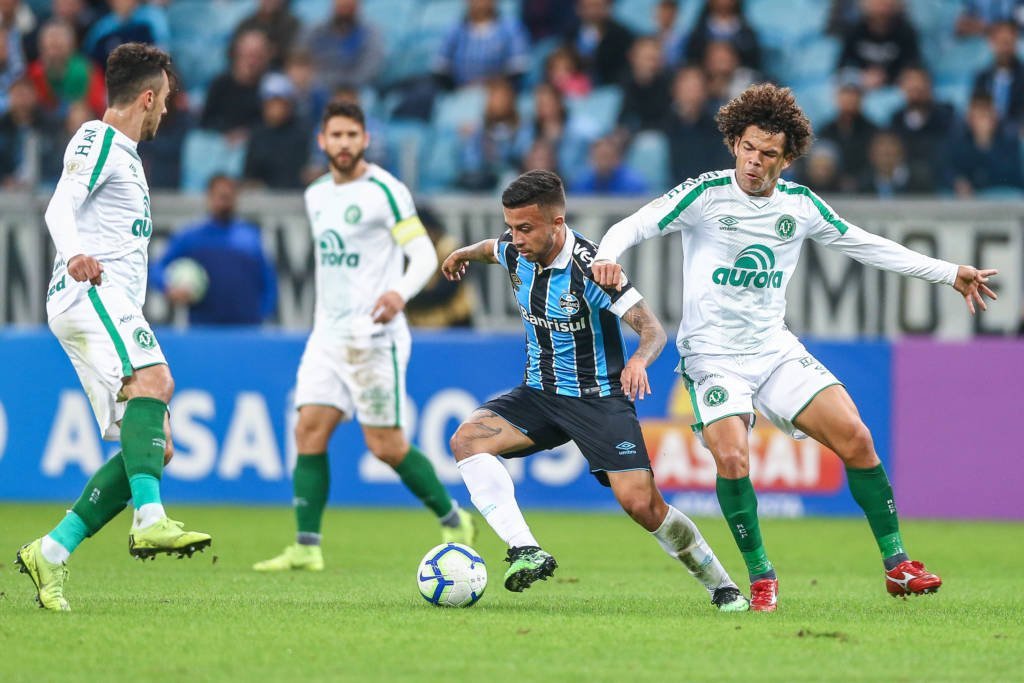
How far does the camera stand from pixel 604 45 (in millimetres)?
16672

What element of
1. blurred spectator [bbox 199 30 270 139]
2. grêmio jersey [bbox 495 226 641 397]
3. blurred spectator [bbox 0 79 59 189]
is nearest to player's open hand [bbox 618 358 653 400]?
grêmio jersey [bbox 495 226 641 397]

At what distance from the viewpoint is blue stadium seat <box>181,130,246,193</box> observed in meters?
15.9

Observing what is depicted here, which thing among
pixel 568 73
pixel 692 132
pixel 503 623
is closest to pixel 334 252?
pixel 503 623

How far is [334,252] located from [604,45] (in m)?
7.85

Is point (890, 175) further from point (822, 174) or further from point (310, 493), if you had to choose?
point (310, 493)

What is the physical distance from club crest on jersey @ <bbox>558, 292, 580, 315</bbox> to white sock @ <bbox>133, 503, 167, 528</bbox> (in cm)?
193

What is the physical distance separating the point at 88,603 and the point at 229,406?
6160mm

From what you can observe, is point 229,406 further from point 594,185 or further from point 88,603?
point 88,603

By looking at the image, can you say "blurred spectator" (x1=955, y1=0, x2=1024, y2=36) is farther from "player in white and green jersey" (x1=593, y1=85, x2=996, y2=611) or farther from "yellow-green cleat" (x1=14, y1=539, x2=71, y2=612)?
"yellow-green cleat" (x1=14, y1=539, x2=71, y2=612)

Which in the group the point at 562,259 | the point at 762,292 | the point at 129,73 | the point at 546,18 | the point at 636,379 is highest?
the point at 546,18

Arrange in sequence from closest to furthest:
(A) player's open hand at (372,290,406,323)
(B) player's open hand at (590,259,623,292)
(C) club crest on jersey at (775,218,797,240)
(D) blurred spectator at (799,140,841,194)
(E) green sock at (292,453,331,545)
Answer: (B) player's open hand at (590,259,623,292) < (C) club crest on jersey at (775,218,797,240) < (A) player's open hand at (372,290,406,323) < (E) green sock at (292,453,331,545) < (D) blurred spectator at (799,140,841,194)

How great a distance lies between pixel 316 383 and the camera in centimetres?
938

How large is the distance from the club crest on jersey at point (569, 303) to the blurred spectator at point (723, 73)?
8.70 meters

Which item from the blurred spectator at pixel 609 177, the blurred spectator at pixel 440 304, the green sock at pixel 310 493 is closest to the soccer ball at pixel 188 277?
the blurred spectator at pixel 440 304
